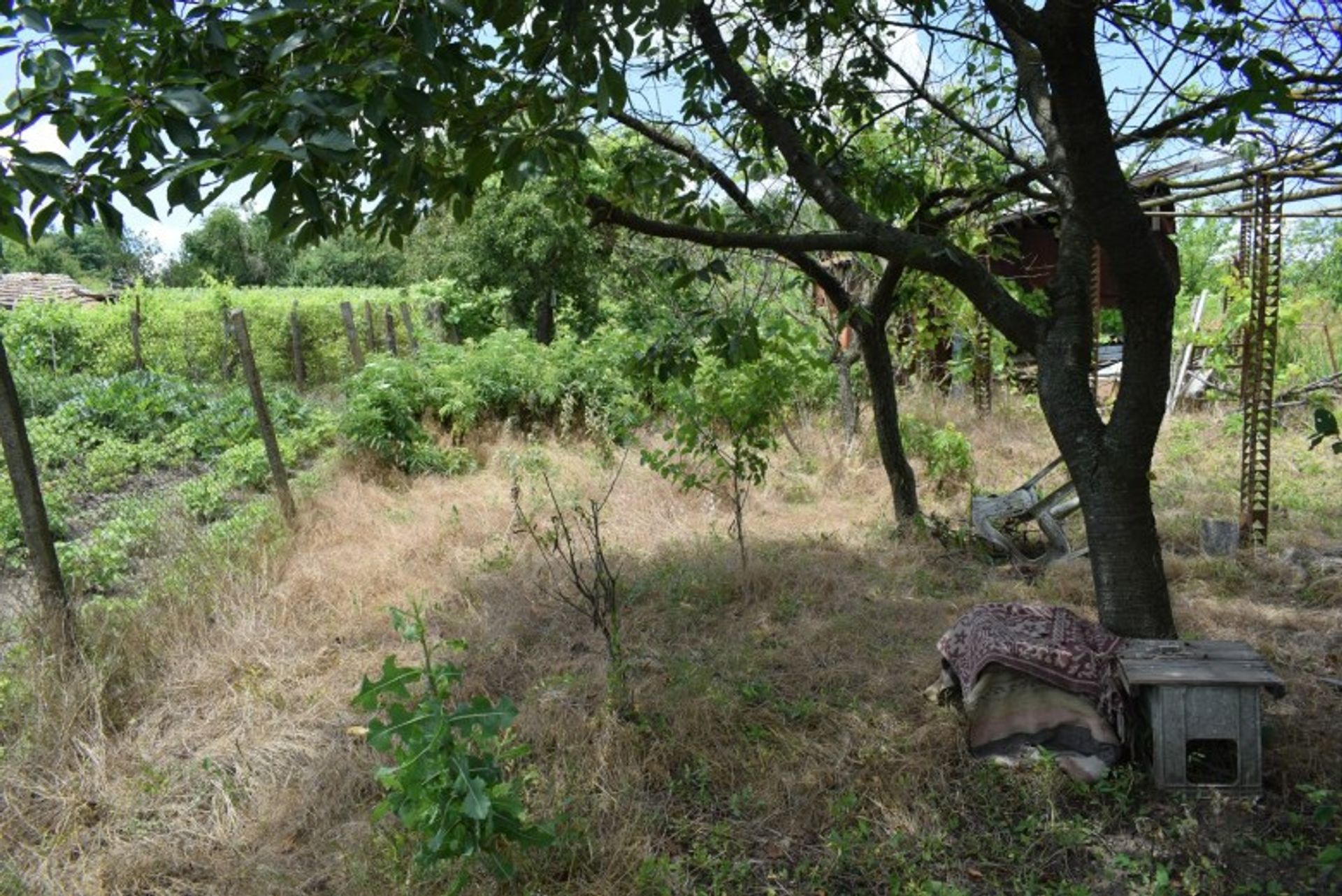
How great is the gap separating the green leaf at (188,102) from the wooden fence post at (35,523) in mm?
2745

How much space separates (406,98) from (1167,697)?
301 cm

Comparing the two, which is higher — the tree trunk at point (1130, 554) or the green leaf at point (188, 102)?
the green leaf at point (188, 102)

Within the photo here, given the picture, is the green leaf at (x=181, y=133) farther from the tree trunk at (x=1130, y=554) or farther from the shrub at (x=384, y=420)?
the shrub at (x=384, y=420)

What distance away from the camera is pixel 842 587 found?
5.36 metres

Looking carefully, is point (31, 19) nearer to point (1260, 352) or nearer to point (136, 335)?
point (1260, 352)

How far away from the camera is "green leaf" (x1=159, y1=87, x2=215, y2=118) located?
65.7 inches

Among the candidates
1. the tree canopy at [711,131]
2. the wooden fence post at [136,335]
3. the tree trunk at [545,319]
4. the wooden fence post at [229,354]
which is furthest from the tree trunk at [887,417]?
the tree trunk at [545,319]

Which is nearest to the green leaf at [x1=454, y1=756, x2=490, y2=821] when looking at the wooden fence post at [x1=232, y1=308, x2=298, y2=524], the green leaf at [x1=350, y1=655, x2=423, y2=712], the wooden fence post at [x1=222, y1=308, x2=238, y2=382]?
the green leaf at [x1=350, y1=655, x2=423, y2=712]

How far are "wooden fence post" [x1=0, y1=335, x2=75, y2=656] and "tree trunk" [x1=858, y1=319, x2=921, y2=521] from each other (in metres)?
4.67

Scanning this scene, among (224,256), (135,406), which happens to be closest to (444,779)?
(135,406)

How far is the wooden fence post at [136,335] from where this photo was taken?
40.3 ft

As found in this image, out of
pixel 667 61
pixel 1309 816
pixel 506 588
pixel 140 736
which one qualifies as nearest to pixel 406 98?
pixel 667 61

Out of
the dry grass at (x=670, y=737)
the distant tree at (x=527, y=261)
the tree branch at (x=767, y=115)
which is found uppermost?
the distant tree at (x=527, y=261)

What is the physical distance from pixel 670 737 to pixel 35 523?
9.36 feet
